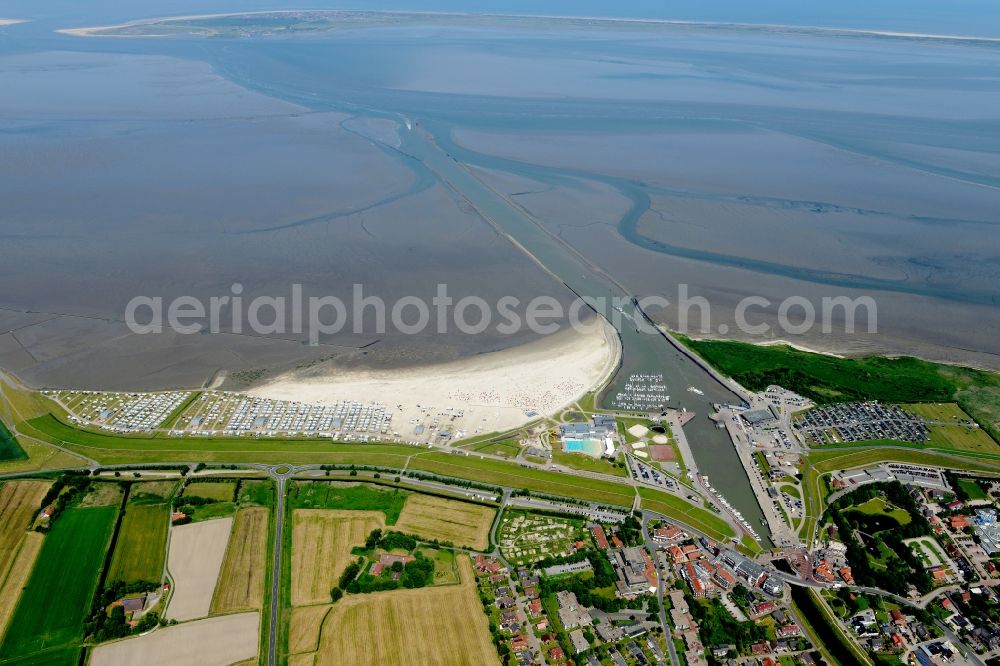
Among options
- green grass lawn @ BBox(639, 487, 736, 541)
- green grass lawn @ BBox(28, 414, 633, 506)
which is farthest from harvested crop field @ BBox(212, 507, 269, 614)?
green grass lawn @ BBox(639, 487, 736, 541)

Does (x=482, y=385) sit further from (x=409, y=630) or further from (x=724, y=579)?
(x=724, y=579)

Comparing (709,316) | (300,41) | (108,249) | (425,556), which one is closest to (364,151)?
(108,249)

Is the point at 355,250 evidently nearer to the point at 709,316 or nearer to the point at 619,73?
the point at 709,316

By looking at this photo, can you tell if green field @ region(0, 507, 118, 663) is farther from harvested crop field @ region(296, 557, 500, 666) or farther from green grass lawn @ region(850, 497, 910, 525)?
green grass lawn @ region(850, 497, 910, 525)

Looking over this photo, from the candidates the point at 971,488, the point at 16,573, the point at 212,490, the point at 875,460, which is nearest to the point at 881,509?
the point at 875,460

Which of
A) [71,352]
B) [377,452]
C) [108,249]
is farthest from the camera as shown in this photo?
Result: [108,249]

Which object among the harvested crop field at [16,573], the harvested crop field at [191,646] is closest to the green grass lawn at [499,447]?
the harvested crop field at [191,646]

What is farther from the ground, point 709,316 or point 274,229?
point 274,229
